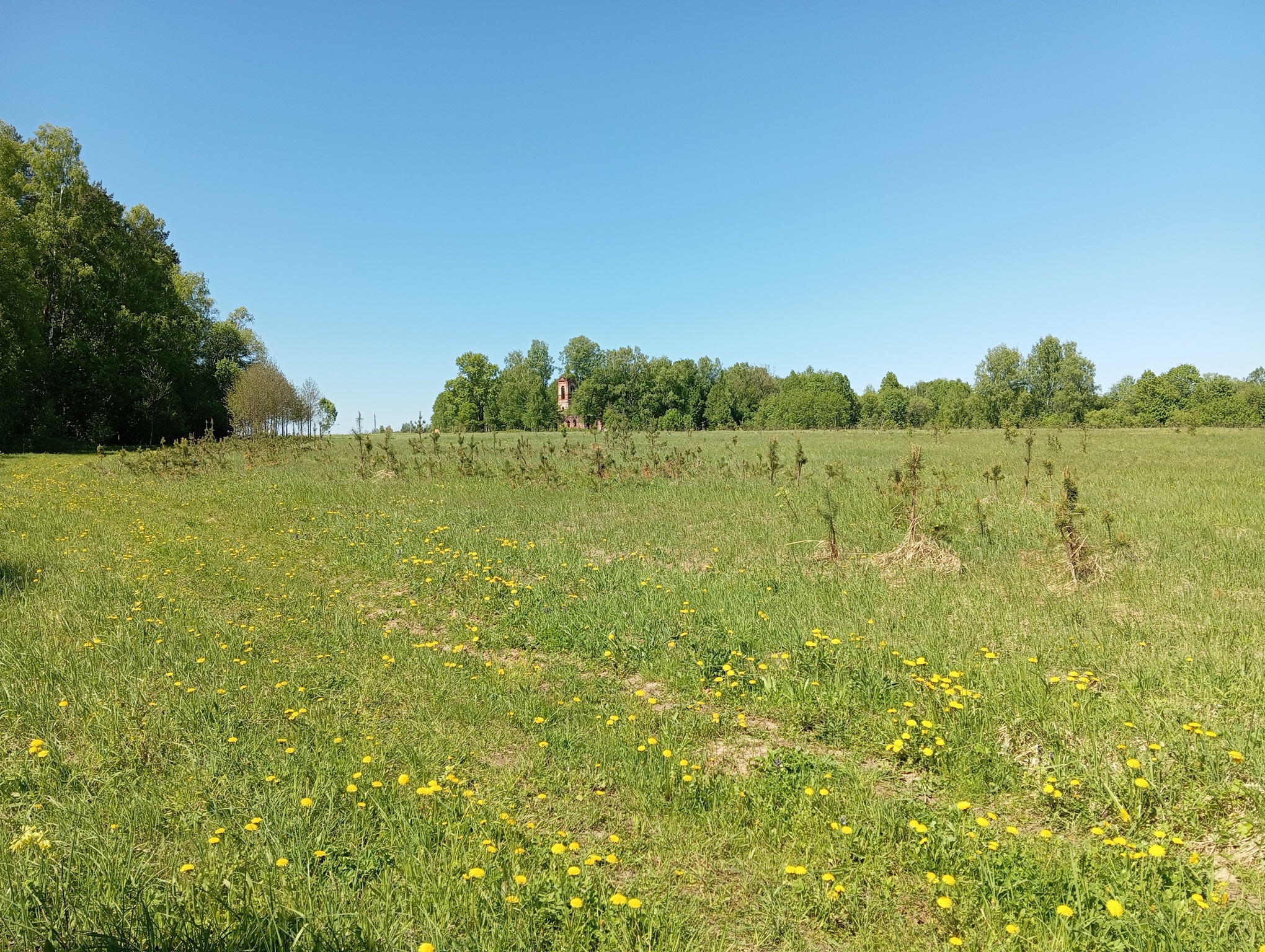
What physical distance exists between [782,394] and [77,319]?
86516mm

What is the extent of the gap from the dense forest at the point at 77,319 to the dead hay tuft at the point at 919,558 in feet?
105

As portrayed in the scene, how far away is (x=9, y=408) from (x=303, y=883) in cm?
4219

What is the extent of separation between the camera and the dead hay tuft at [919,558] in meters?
8.79

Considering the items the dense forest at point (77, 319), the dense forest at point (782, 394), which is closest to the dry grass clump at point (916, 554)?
the dense forest at point (77, 319)

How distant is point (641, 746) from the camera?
4.68 meters

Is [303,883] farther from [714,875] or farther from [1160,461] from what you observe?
[1160,461]

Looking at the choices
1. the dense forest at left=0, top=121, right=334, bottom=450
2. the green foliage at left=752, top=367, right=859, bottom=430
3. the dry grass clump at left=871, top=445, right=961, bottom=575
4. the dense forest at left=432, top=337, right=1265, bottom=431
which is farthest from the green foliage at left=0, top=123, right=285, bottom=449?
the green foliage at left=752, top=367, right=859, bottom=430

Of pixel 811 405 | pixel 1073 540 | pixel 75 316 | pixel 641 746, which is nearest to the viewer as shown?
pixel 641 746

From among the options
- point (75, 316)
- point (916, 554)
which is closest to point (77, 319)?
point (75, 316)

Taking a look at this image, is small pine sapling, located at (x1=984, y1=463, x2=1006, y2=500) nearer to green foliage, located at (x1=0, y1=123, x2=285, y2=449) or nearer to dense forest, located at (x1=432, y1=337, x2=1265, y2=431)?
green foliage, located at (x1=0, y1=123, x2=285, y2=449)

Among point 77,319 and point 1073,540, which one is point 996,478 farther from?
point 77,319

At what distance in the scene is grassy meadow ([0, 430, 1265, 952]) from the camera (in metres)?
3.12

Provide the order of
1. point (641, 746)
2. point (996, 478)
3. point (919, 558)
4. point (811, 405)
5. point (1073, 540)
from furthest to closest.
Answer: point (811, 405) → point (996, 478) → point (919, 558) → point (1073, 540) → point (641, 746)

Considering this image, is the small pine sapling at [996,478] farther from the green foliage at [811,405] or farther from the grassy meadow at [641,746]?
the green foliage at [811,405]
